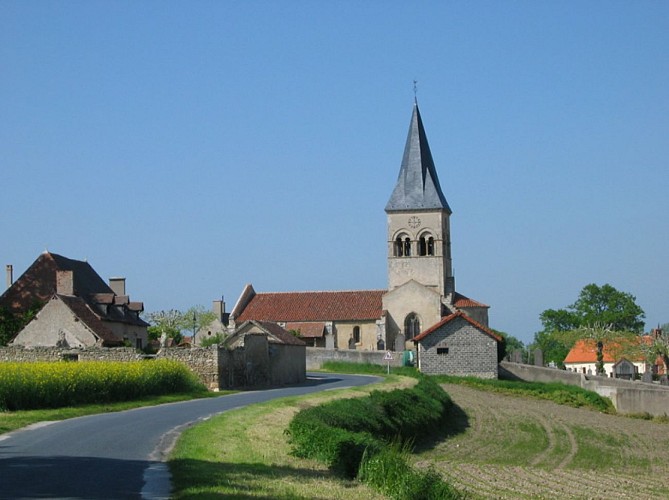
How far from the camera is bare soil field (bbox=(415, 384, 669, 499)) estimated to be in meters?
24.5

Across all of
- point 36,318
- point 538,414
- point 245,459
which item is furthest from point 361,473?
point 36,318

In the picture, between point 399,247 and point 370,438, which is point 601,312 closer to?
point 399,247

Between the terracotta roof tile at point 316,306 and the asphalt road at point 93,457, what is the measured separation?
60.3 metres

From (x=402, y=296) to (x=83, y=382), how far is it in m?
56.6

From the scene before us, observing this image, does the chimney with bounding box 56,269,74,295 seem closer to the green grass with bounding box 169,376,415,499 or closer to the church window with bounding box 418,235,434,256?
the green grass with bounding box 169,376,415,499

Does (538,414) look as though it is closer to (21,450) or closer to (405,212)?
(21,450)

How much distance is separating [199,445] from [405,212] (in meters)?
71.6

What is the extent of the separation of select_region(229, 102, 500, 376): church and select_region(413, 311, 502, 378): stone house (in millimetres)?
20719

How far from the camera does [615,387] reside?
2234 inches

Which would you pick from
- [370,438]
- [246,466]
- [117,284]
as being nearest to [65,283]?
[117,284]

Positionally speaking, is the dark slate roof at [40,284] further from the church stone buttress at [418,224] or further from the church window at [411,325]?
the church stone buttress at [418,224]

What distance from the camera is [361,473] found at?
1925 centimetres

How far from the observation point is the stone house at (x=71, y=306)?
53.4 m

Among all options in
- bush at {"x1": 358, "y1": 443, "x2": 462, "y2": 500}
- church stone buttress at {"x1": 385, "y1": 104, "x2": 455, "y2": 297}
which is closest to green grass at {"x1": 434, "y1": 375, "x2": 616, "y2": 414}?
church stone buttress at {"x1": 385, "y1": 104, "x2": 455, "y2": 297}
